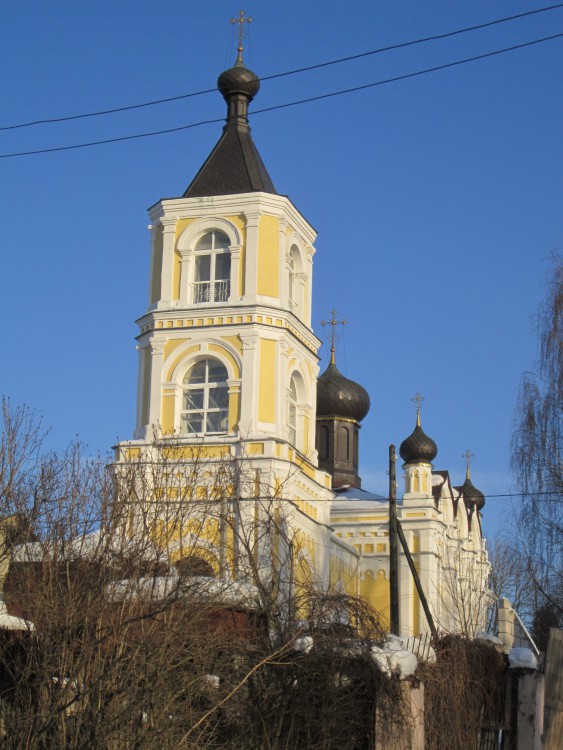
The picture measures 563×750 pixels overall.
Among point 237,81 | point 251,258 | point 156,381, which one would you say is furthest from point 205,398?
point 237,81

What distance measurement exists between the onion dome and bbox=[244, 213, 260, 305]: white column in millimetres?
13573

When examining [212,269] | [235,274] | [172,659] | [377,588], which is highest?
[212,269]

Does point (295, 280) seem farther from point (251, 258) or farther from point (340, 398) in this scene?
point (340, 398)

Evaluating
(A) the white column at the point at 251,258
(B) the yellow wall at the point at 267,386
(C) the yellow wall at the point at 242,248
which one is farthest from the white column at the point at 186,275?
(B) the yellow wall at the point at 267,386

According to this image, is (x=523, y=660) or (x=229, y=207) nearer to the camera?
(x=523, y=660)

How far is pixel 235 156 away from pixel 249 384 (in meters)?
5.78

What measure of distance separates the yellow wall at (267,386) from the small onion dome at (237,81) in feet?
22.3

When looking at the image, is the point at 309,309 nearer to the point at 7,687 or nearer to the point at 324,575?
the point at 324,575

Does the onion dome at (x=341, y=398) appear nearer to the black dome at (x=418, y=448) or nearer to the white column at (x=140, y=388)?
the black dome at (x=418, y=448)

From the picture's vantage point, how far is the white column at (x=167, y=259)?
1185 inches

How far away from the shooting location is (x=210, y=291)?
98.7 ft

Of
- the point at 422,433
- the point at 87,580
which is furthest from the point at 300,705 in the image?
the point at 422,433

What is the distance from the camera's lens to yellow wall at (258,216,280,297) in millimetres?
29625

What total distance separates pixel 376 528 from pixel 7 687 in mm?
21889
